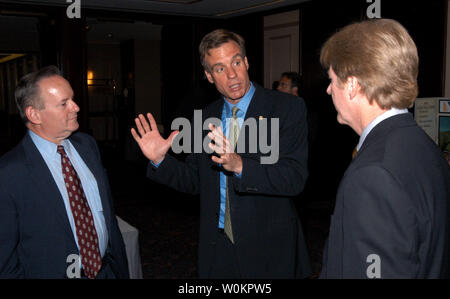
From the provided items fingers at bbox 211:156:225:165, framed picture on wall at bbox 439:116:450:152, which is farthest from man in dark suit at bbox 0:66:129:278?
framed picture on wall at bbox 439:116:450:152

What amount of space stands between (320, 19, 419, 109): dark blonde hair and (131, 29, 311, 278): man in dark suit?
693 millimetres

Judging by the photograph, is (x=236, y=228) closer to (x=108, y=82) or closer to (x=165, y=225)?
(x=165, y=225)

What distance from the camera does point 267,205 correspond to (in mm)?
1850

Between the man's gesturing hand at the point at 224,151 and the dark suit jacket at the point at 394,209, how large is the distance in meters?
0.62

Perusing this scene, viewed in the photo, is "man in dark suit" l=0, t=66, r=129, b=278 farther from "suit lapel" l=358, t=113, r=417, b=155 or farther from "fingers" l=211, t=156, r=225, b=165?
"suit lapel" l=358, t=113, r=417, b=155

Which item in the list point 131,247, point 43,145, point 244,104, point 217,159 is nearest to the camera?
point 217,159

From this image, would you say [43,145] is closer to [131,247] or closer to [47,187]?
[47,187]

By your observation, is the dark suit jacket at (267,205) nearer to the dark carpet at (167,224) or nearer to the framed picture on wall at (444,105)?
the dark carpet at (167,224)

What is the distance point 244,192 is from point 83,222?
0.73m

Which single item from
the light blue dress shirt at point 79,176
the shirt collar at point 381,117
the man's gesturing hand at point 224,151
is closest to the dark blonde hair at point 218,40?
the man's gesturing hand at point 224,151

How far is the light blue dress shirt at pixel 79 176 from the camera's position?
1.78 meters

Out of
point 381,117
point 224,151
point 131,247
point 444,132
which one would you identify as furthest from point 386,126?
point 444,132
